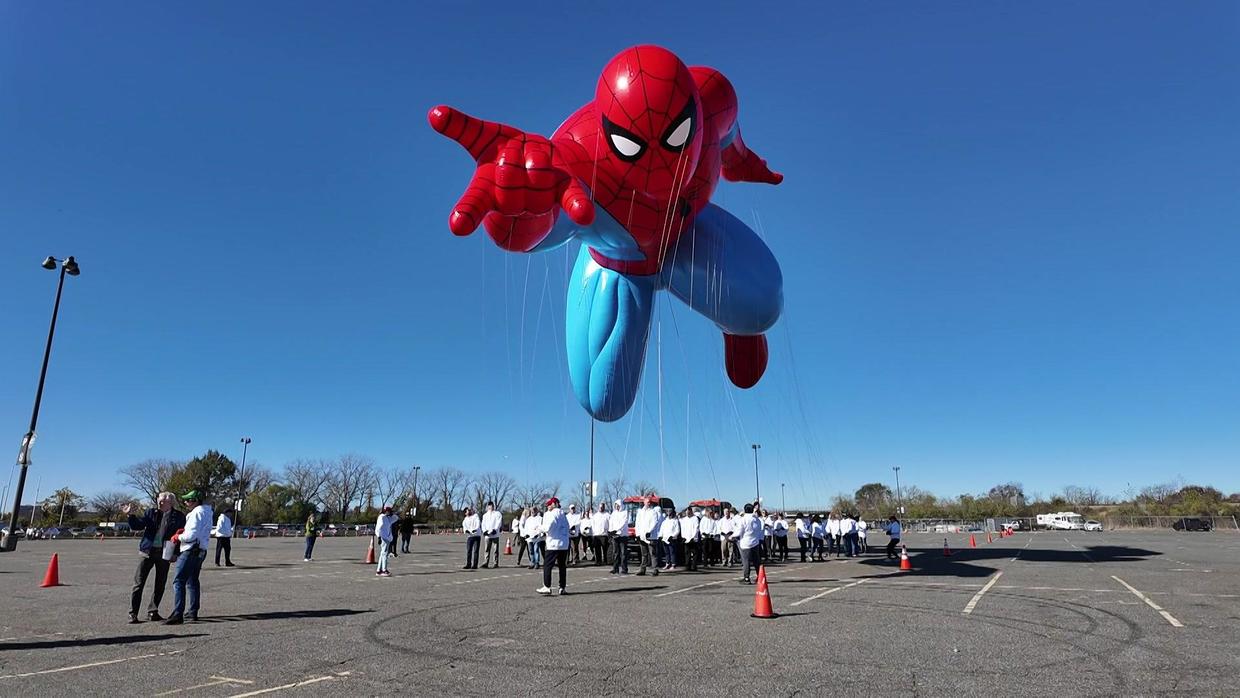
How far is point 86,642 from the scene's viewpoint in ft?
22.8

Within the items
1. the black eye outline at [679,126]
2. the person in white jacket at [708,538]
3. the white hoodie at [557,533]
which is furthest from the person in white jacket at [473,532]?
the black eye outline at [679,126]

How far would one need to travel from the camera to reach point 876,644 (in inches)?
277

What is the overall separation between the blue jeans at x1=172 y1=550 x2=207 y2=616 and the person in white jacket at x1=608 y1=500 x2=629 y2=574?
9.57 m

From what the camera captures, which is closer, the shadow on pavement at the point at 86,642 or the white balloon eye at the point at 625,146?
the shadow on pavement at the point at 86,642

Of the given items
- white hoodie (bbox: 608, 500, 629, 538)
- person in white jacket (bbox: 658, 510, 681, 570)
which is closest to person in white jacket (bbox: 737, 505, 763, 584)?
person in white jacket (bbox: 658, 510, 681, 570)

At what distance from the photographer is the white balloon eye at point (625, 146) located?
1011cm

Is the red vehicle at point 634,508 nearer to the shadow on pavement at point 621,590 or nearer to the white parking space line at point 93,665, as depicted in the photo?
the shadow on pavement at point 621,590

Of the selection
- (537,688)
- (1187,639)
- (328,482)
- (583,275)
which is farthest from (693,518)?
(328,482)

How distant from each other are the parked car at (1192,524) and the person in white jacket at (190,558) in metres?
75.4

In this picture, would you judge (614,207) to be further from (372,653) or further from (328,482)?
(328,482)

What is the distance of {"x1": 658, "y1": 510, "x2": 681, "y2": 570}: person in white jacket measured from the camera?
16938 mm

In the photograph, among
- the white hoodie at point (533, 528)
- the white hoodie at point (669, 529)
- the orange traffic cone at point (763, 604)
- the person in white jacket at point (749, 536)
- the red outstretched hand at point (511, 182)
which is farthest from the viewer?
the white hoodie at point (533, 528)

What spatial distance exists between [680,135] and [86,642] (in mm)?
9624

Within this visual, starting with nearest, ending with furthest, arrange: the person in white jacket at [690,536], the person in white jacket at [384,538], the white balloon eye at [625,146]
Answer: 1. the white balloon eye at [625,146]
2. the person in white jacket at [384,538]
3. the person in white jacket at [690,536]
